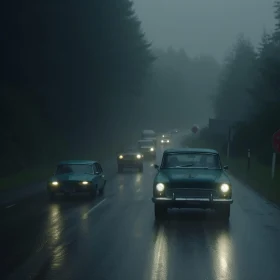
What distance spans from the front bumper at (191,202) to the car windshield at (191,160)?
186cm

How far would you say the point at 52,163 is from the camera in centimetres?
4622

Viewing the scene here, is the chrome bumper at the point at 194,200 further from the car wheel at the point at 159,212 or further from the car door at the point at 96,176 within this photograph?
the car door at the point at 96,176

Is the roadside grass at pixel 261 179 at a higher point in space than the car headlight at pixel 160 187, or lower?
lower

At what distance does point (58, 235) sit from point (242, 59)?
102 metres

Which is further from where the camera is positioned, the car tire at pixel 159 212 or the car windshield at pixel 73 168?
→ the car windshield at pixel 73 168

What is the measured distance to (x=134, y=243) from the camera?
12.6 metres

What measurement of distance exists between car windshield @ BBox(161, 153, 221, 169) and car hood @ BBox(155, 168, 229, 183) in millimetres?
347

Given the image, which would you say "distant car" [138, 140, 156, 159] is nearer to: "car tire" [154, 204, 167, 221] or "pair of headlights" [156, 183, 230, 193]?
"car tire" [154, 204, 167, 221]

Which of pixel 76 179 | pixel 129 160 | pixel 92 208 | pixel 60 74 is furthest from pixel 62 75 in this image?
pixel 92 208

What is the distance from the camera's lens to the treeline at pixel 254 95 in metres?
48.1

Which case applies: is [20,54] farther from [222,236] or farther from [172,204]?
[222,236]

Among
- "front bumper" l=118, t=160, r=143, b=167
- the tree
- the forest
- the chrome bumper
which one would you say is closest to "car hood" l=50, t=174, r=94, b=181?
the chrome bumper

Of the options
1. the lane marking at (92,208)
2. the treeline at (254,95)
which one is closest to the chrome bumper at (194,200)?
the lane marking at (92,208)

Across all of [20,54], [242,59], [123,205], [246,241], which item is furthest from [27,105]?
[242,59]
